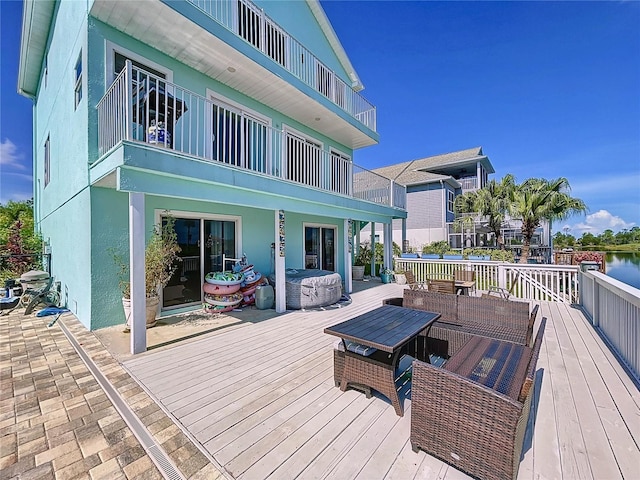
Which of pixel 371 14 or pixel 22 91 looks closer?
pixel 371 14

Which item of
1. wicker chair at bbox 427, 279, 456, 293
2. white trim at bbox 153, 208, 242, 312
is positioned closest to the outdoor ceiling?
white trim at bbox 153, 208, 242, 312

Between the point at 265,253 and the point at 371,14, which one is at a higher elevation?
the point at 371,14

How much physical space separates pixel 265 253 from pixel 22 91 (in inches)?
495

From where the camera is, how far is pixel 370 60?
1270cm

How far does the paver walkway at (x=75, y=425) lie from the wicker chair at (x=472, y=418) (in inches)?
64.0

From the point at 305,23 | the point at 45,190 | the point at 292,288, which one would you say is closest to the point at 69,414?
the point at 292,288

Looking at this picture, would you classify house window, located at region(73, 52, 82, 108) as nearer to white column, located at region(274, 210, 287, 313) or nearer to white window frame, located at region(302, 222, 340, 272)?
white column, located at region(274, 210, 287, 313)

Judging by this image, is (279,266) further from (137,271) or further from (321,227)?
(321,227)

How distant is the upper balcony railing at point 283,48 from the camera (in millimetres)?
6660

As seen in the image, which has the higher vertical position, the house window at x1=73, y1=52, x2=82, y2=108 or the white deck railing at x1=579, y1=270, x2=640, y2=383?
the house window at x1=73, y1=52, x2=82, y2=108

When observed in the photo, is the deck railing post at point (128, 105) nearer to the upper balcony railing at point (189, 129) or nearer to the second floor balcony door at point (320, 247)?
the upper balcony railing at point (189, 129)

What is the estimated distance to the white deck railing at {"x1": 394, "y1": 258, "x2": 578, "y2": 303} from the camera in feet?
25.1

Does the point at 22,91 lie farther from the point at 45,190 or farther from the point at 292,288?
the point at 292,288

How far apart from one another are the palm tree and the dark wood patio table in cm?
1415
